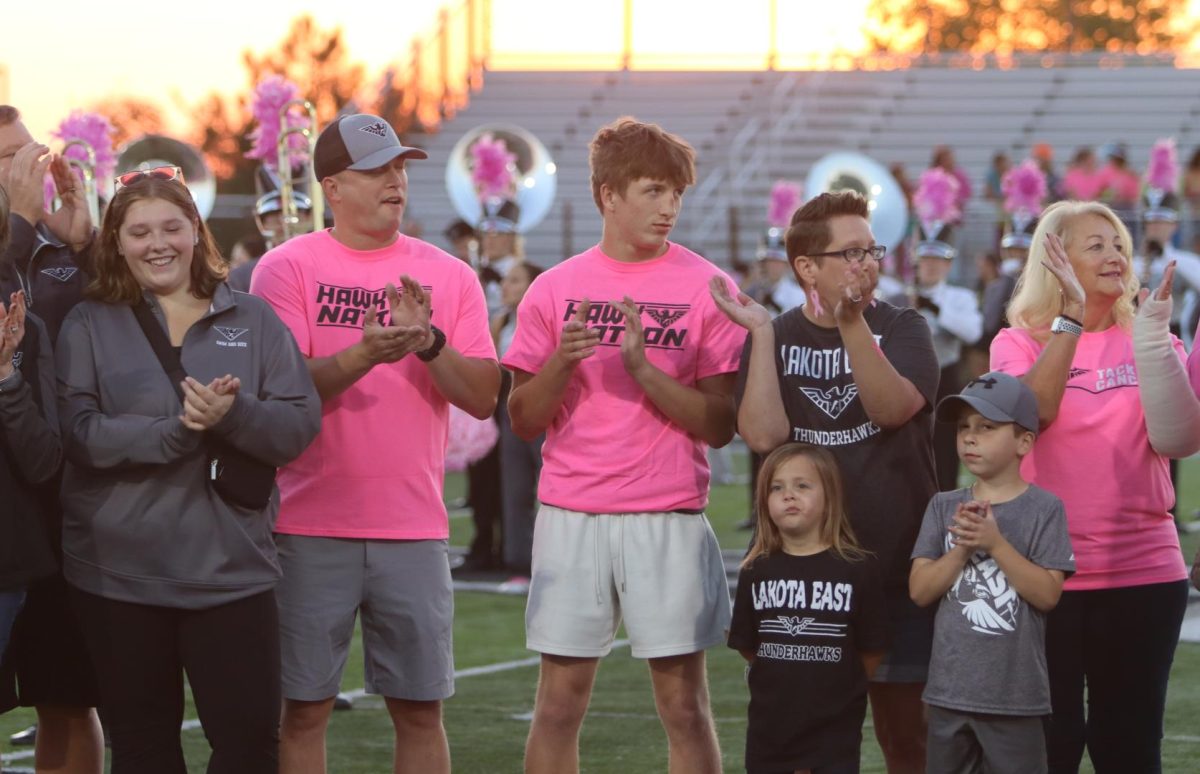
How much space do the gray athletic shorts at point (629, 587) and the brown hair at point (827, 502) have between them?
0.16m

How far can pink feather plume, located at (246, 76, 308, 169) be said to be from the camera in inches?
338

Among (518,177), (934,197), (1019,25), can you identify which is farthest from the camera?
(1019,25)

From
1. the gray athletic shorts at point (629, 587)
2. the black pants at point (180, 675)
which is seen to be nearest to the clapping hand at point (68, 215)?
the black pants at point (180, 675)

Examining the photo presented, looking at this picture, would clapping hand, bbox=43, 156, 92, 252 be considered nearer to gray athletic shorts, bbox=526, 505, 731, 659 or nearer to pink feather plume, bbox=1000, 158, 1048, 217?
gray athletic shorts, bbox=526, 505, 731, 659

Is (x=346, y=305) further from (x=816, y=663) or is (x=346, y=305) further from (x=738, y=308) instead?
(x=816, y=663)

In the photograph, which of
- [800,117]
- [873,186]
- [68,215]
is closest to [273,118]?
[68,215]

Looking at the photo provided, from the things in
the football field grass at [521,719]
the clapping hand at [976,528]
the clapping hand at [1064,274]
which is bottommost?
the football field grass at [521,719]

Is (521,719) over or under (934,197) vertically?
under

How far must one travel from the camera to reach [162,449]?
4406 millimetres

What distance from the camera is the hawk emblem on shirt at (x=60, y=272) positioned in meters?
4.93

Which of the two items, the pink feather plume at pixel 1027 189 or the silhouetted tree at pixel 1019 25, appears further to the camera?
the silhouetted tree at pixel 1019 25

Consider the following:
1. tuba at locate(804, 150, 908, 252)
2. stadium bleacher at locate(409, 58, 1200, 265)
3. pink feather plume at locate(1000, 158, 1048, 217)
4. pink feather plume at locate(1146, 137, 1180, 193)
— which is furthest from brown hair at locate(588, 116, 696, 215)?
stadium bleacher at locate(409, 58, 1200, 265)

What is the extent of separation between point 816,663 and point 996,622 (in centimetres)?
45

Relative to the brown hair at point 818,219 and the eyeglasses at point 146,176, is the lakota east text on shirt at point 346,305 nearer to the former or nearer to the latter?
the eyeglasses at point 146,176
